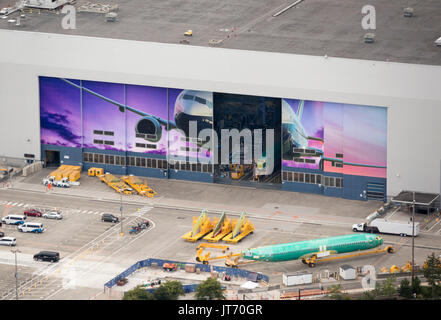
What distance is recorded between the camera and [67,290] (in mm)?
194250

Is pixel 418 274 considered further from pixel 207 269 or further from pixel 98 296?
pixel 98 296

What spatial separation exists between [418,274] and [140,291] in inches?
1616

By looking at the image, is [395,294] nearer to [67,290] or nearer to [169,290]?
[169,290]

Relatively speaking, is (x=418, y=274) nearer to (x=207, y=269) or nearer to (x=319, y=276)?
(x=319, y=276)

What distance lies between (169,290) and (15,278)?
85.9 feet

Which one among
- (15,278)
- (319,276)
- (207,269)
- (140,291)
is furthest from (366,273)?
(15,278)

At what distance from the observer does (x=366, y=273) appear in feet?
654
